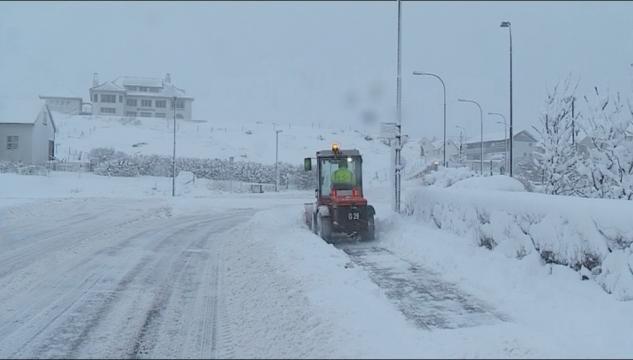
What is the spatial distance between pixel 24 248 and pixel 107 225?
293 inches

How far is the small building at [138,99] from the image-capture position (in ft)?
413

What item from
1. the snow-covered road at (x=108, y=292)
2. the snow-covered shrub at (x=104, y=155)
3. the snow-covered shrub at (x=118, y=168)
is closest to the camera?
the snow-covered road at (x=108, y=292)

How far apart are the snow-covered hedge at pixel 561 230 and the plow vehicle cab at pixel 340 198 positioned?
3.90 meters

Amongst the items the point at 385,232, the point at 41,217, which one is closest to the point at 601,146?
the point at 385,232

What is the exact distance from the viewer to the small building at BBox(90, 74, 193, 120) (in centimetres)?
12588

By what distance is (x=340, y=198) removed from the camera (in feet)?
64.6

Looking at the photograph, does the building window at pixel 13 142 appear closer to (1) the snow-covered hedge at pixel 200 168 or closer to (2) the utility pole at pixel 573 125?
(1) the snow-covered hedge at pixel 200 168

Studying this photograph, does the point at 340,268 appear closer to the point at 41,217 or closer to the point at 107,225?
the point at 107,225

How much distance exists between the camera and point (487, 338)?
721 centimetres

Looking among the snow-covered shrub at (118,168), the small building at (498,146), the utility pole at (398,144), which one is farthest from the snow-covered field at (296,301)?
the small building at (498,146)

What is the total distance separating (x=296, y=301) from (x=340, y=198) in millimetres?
10509

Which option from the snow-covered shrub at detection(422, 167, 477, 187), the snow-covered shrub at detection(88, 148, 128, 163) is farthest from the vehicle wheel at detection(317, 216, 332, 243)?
the snow-covered shrub at detection(88, 148, 128, 163)

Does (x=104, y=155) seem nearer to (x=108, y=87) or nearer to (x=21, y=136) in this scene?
(x=21, y=136)

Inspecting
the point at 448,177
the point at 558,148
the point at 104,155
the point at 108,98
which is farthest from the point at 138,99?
the point at 558,148
